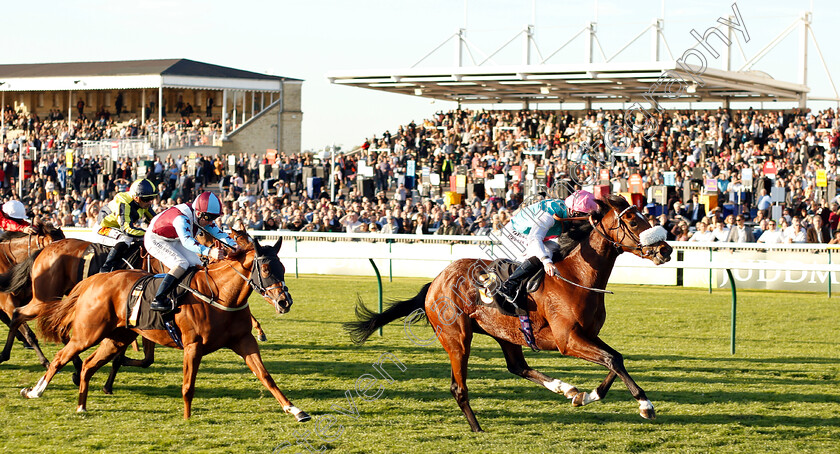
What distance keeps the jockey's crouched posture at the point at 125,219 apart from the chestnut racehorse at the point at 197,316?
1331mm

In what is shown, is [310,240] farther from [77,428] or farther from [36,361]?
[77,428]

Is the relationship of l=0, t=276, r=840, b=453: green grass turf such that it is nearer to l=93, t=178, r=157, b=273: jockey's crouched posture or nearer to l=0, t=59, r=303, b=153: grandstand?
l=93, t=178, r=157, b=273: jockey's crouched posture

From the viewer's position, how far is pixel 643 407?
5.07 meters

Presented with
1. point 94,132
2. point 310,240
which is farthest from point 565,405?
point 94,132

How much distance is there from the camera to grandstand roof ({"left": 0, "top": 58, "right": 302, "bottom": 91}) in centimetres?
3597

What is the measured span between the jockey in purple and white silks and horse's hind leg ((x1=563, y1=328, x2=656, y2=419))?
2.27 m

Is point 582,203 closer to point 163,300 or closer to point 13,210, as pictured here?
point 163,300

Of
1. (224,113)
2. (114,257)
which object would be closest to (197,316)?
(114,257)

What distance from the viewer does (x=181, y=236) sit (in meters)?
6.09

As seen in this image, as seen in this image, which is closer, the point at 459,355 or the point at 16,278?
the point at 459,355

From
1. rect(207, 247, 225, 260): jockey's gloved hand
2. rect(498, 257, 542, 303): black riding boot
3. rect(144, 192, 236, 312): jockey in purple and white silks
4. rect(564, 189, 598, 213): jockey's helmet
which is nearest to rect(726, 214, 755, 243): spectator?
rect(564, 189, 598, 213): jockey's helmet

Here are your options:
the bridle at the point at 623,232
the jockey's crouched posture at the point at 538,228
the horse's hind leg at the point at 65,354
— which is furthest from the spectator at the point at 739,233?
the horse's hind leg at the point at 65,354

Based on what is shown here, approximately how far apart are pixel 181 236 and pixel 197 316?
0.60m

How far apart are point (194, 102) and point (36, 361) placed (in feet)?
109
